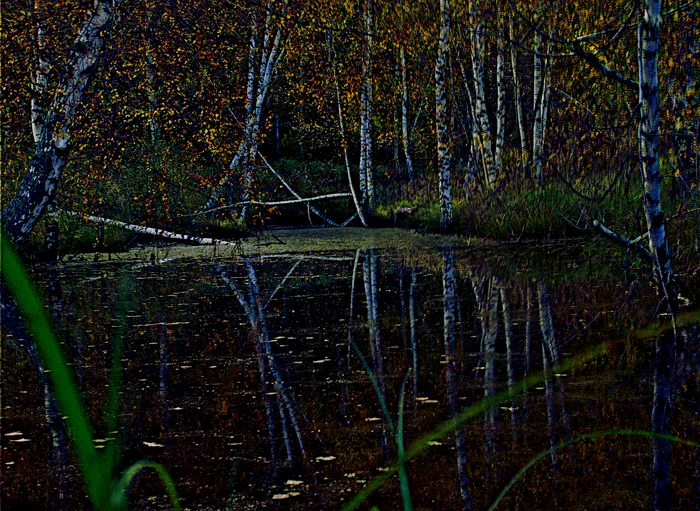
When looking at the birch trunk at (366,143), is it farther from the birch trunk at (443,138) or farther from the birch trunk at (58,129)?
the birch trunk at (58,129)

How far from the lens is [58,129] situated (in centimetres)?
963

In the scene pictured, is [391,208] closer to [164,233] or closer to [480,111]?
[480,111]

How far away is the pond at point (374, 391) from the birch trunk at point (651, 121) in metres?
0.67

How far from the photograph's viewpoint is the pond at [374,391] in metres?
3.26

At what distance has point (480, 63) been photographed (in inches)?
582

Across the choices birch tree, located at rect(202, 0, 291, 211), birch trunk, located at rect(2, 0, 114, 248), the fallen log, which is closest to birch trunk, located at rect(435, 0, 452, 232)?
birch tree, located at rect(202, 0, 291, 211)

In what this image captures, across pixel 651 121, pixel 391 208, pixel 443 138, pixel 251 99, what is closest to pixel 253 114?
pixel 251 99

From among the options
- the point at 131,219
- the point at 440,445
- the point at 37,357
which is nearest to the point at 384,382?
the point at 440,445

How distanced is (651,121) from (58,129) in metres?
6.52

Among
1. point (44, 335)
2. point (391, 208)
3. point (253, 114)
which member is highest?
point (253, 114)

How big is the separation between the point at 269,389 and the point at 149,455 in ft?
3.92

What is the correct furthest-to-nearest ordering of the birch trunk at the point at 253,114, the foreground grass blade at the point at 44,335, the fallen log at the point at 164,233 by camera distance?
the birch trunk at the point at 253,114 → the fallen log at the point at 164,233 → the foreground grass blade at the point at 44,335

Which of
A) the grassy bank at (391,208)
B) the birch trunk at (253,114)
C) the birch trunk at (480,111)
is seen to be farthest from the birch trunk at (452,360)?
the birch trunk at (253,114)

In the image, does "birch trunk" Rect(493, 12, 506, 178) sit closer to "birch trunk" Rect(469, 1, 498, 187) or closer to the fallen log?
"birch trunk" Rect(469, 1, 498, 187)
